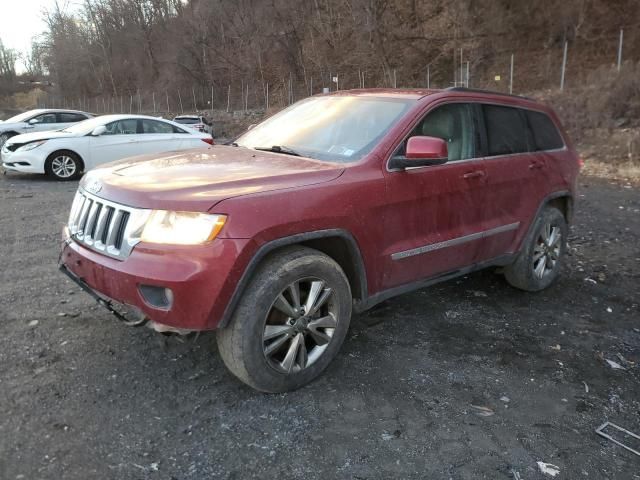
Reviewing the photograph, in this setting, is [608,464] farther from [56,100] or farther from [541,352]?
[56,100]

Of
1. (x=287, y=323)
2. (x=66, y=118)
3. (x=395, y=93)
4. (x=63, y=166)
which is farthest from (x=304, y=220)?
(x=66, y=118)

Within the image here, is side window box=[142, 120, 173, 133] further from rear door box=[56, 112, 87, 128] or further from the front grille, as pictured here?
the front grille

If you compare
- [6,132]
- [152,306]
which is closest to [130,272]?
[152,306]

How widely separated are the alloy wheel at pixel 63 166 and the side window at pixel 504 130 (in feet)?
31.3

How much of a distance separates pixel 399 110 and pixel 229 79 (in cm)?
4900

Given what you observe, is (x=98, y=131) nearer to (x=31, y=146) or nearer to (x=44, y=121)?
(x=31, y=146)

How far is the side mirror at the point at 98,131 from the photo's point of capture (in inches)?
451

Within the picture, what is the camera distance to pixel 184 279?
2779mm

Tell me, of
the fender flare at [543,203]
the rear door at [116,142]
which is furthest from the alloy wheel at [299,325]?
the rear door at [116,142]

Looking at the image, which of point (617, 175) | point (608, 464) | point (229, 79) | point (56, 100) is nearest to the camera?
point (608, 464)

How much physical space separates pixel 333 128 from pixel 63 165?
9123mm

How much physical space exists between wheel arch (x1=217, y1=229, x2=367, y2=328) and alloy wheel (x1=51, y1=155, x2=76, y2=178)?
960cm

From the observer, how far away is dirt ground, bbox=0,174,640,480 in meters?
2.70

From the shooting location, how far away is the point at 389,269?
3.63 m
